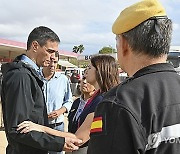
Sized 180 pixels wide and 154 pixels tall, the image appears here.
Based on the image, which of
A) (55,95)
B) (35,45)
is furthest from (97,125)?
(55,95)

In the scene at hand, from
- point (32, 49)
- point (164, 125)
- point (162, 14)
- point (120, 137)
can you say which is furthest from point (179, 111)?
point (32, 49)

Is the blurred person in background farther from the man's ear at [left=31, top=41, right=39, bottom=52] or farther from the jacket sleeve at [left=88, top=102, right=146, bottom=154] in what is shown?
the jacket sleeve at [left=88, top=102, right=146, bottom=154]

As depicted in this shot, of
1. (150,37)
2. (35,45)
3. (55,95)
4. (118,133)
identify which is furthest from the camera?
(55,95)

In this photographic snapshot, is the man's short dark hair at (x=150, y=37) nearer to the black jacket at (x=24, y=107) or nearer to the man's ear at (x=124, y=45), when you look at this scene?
the man's ear at (x=124, y=45)

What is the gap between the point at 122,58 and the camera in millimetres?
1439

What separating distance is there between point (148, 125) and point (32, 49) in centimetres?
186

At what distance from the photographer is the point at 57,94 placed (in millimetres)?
4664

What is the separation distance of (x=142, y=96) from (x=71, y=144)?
138 centimetres

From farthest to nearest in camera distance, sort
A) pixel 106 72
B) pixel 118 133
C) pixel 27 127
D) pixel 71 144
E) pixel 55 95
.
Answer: pixel 55 95 → pixel 106 72 → pixel 71 144 → pixel 27 127 → pixel 118 133

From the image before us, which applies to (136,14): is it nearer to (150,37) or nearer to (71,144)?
(150,37)

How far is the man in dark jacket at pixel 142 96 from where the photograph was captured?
1171 millimetres

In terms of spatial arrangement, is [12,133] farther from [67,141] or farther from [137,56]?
[137,56]

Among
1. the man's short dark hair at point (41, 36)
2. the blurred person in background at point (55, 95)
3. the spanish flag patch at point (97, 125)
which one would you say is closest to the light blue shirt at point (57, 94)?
the blurred person in background at point (55, 95)

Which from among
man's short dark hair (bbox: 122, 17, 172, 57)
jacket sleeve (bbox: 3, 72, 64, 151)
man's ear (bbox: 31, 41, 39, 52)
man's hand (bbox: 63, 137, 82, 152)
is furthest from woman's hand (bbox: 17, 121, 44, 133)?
man's short dark hair (bbox: 122, 17, 172, 57)
